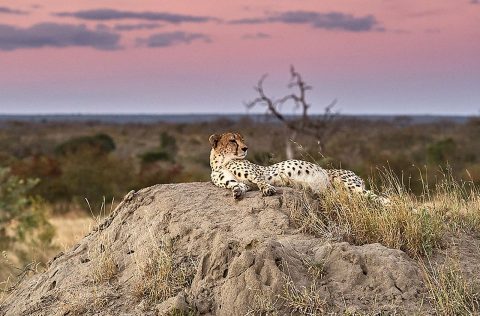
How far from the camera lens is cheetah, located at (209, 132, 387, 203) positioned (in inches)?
304

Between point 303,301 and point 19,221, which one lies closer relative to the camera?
point 303,301

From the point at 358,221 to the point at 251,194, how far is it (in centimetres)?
107

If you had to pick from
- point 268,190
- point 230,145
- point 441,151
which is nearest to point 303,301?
point 268,190

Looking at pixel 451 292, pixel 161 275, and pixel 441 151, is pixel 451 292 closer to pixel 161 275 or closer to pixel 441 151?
pixel 161 275

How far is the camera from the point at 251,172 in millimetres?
7656

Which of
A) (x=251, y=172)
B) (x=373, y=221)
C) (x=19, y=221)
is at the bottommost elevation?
(x=19, y=221)

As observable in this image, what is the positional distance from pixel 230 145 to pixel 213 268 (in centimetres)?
211

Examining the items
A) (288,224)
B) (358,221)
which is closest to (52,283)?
(288,224)

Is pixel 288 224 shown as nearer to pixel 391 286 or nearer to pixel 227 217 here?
pixel 227 217

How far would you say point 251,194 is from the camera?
24.5 feet

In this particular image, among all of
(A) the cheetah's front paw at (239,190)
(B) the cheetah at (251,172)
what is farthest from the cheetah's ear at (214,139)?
(A) the cheetah's front paw at (239,190)

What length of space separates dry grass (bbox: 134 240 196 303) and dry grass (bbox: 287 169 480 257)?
1.12 metres

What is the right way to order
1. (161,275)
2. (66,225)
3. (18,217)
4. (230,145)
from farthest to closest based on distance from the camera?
(66,225)
(18,217)
(230,145)
(161,275)

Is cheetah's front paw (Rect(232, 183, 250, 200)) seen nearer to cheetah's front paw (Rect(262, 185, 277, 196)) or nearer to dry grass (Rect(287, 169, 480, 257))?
cheetah's front paw (Rect(262, 185, 277, 196))
